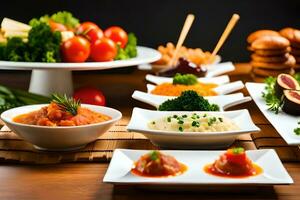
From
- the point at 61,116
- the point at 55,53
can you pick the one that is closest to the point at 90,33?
the point at 55,53

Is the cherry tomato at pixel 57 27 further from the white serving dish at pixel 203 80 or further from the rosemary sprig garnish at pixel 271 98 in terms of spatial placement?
the rosemary sprig garnish at pixel 271 98

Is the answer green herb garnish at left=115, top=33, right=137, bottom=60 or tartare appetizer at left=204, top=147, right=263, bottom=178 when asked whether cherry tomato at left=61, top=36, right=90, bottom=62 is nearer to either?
green herb garnish at left=115, top=33, right=137, bottom=60

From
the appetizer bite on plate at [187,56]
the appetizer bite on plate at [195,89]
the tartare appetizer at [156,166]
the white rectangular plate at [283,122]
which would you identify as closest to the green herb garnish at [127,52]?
the appetizer bite on plate at [195,89]

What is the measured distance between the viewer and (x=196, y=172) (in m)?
1.87

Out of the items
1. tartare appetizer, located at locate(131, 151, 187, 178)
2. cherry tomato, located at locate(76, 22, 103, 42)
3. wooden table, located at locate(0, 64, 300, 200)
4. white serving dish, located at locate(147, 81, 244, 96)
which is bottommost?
wooden table, located at locate(0, 64, 300, 200)

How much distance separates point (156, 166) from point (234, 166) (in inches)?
8.5

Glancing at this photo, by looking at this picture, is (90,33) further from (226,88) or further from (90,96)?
(226,88)

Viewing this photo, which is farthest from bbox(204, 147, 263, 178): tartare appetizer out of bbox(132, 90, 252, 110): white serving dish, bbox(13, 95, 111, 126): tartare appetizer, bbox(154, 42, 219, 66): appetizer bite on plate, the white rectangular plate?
bbox(154, 42, 219, 66): appetizer bite on plate

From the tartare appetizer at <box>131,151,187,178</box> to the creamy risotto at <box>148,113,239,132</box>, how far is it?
0.35 metres

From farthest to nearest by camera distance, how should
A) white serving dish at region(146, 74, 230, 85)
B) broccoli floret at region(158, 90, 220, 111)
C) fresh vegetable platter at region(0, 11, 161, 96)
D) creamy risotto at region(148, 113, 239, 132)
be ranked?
white serving dish at region(146, 74, 230, 85)
fresh vegetable platter at region(0, 11, 161, 96)
broccoli floret at region(158, 90, 220, 111)
creamy risotto at region(148, 113, 239, 132)

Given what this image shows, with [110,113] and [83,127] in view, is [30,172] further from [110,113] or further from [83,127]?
Result: [110,113]

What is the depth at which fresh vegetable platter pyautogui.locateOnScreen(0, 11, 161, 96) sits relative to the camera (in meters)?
2.90

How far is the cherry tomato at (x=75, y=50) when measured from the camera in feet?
9.68

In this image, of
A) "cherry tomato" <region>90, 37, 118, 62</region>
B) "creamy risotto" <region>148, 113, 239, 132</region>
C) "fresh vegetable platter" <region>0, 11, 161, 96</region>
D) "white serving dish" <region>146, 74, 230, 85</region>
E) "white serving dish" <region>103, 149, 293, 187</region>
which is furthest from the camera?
"white serving dish" <region>146, 74, 230, 85</region>
